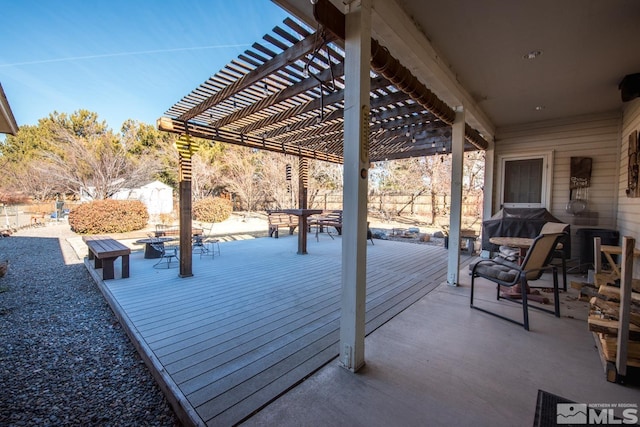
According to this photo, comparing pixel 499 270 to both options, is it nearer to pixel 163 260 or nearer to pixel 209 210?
pixel 163 260

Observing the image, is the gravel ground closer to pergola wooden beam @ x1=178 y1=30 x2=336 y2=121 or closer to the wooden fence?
pergola wooden beam @ x1=178 y1=30 x2=336 y2=121

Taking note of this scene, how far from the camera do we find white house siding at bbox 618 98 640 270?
3.29 m

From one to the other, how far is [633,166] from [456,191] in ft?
7.31

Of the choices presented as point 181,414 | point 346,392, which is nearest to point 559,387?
point 346,392

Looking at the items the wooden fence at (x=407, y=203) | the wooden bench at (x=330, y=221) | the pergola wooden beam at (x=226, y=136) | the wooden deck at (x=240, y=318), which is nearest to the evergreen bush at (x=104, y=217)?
the wooden deck at (x=240, y=318)

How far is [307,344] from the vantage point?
200cm

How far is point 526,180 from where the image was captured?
5066 millimetres

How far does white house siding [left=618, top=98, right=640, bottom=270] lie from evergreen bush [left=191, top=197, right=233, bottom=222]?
11683mm

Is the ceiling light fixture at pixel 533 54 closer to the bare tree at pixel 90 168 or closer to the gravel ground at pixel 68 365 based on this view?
the gravel ground at pixel 68 365

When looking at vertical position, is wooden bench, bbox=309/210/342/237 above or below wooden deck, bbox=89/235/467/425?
above

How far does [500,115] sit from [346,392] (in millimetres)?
5055

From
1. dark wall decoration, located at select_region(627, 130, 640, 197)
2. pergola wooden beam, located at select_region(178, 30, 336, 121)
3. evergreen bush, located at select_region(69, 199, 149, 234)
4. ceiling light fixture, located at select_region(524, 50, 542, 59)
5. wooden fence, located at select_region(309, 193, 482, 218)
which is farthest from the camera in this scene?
wooden fence, located at select_region(309, 193, 482, 218)

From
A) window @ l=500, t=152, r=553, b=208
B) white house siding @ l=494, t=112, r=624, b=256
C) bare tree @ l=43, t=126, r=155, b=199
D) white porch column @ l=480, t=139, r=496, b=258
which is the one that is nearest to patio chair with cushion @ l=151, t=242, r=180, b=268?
white porch column @ l=480, t=139, r=496, b=258
